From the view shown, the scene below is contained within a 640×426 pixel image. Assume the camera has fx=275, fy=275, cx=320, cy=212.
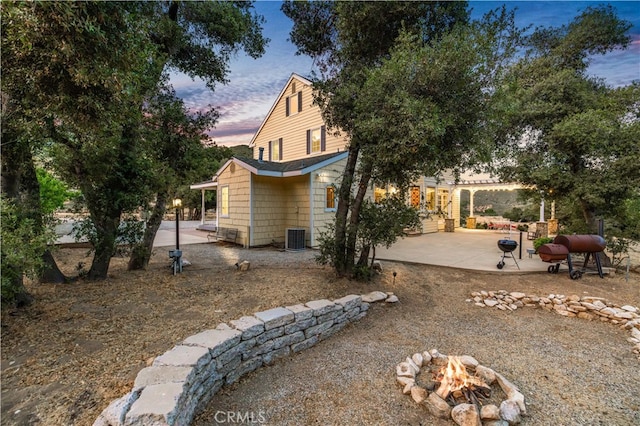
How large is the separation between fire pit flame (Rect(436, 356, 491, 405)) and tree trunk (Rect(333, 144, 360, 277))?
2910 millimetres

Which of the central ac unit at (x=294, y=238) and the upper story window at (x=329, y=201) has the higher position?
the upper story window at (x=329, y=201)

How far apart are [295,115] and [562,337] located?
42.0 ft

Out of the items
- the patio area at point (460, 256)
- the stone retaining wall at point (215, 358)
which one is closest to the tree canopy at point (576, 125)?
the patio area at point (460, 256)

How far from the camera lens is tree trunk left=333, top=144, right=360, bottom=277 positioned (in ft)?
18.1

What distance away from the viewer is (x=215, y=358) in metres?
2.62

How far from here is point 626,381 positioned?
116 inches

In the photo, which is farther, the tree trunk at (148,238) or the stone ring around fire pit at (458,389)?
the tree trunk at (148,238)

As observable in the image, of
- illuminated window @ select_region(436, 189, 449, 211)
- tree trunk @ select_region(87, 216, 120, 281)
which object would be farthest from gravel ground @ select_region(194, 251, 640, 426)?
illuminated window @ select_region(436, 189, 449, 211)

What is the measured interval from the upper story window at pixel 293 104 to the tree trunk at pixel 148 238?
366 inches

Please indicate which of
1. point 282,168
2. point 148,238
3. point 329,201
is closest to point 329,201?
point 329,201

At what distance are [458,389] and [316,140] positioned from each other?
1155 cm

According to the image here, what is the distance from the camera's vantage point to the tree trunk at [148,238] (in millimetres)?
5902

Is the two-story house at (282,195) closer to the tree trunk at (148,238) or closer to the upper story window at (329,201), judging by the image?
the upper story window at (329,201)

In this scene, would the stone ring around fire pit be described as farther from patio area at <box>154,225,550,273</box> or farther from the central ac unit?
the central ac unit
